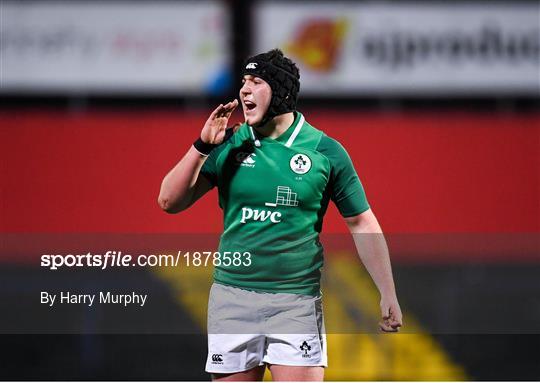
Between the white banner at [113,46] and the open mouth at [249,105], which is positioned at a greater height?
the white banner at [113,46]

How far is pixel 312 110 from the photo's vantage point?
8961 mm

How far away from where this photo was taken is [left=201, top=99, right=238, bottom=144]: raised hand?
3152 mm

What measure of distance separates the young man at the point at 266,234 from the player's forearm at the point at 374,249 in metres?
0.12

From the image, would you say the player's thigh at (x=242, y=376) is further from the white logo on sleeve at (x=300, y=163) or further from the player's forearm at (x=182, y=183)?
the white logo on sleeve at (x=300, y=163)

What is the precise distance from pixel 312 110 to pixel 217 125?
19.2 ft

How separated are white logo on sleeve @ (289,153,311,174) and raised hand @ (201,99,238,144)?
0.27 m

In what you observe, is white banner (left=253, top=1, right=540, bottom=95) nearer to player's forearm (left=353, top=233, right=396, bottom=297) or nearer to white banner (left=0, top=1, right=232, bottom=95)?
white banner (left=0, top=1, right=232, bottom=95)

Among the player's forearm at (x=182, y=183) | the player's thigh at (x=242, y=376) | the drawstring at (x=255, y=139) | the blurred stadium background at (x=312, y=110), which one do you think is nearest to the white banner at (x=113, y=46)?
the blurred stadium background at (x=312, y=110)

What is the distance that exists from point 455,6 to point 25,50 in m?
4.05

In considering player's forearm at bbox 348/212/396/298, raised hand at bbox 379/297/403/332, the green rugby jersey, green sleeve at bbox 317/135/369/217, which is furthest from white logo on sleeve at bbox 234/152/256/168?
raised hand at bbox 379/297/403/332

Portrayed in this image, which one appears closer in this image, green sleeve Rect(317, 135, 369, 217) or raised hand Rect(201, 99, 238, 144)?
raised hand Rect(201, 99, 238, 144)

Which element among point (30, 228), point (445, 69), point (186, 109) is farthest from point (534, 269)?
point (30, 228)

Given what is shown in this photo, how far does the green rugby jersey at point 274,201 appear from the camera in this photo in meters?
3.27

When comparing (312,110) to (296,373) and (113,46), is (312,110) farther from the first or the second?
(296,373)
